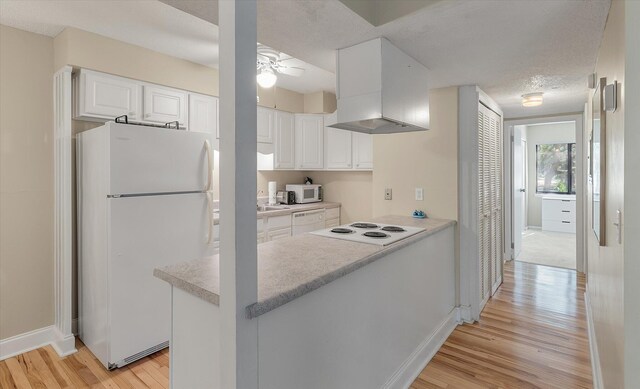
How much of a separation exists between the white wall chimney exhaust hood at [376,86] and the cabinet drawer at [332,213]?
2431 millimetres

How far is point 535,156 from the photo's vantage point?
7.76 m

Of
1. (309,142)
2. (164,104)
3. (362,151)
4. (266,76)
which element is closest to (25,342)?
(164,104)

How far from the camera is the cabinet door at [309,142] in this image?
4.58 m

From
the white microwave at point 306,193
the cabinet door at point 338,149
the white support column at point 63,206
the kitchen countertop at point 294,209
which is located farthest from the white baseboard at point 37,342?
the cabinet door at point 338,149

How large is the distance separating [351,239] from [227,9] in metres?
1.40

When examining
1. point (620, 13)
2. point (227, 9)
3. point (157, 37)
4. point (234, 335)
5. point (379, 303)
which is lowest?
point (379, 303)

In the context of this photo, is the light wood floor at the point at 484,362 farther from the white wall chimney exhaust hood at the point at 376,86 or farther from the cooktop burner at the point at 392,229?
the white wall chimney exhaust hood at the point at 376,86

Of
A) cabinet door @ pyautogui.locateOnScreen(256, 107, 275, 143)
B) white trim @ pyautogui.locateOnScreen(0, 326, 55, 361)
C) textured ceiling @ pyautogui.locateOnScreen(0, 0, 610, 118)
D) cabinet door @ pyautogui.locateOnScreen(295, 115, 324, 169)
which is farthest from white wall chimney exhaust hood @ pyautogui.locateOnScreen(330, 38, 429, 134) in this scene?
white trim @ pyautogui.locateOnScreen(0, 326, 55, 361)

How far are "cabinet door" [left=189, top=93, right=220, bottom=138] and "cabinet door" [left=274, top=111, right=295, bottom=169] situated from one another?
36.8 inches

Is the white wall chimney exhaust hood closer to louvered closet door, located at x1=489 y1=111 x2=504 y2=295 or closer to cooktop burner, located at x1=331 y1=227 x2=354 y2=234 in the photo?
cooktop burner, located at x1=331 y1=227 x2=354 y2=234

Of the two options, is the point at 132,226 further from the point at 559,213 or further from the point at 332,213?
the point at 559,213

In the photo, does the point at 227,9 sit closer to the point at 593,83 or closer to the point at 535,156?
the point at 593,83

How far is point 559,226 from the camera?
7348 millimetres

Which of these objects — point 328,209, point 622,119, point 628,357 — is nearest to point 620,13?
point 622,119
